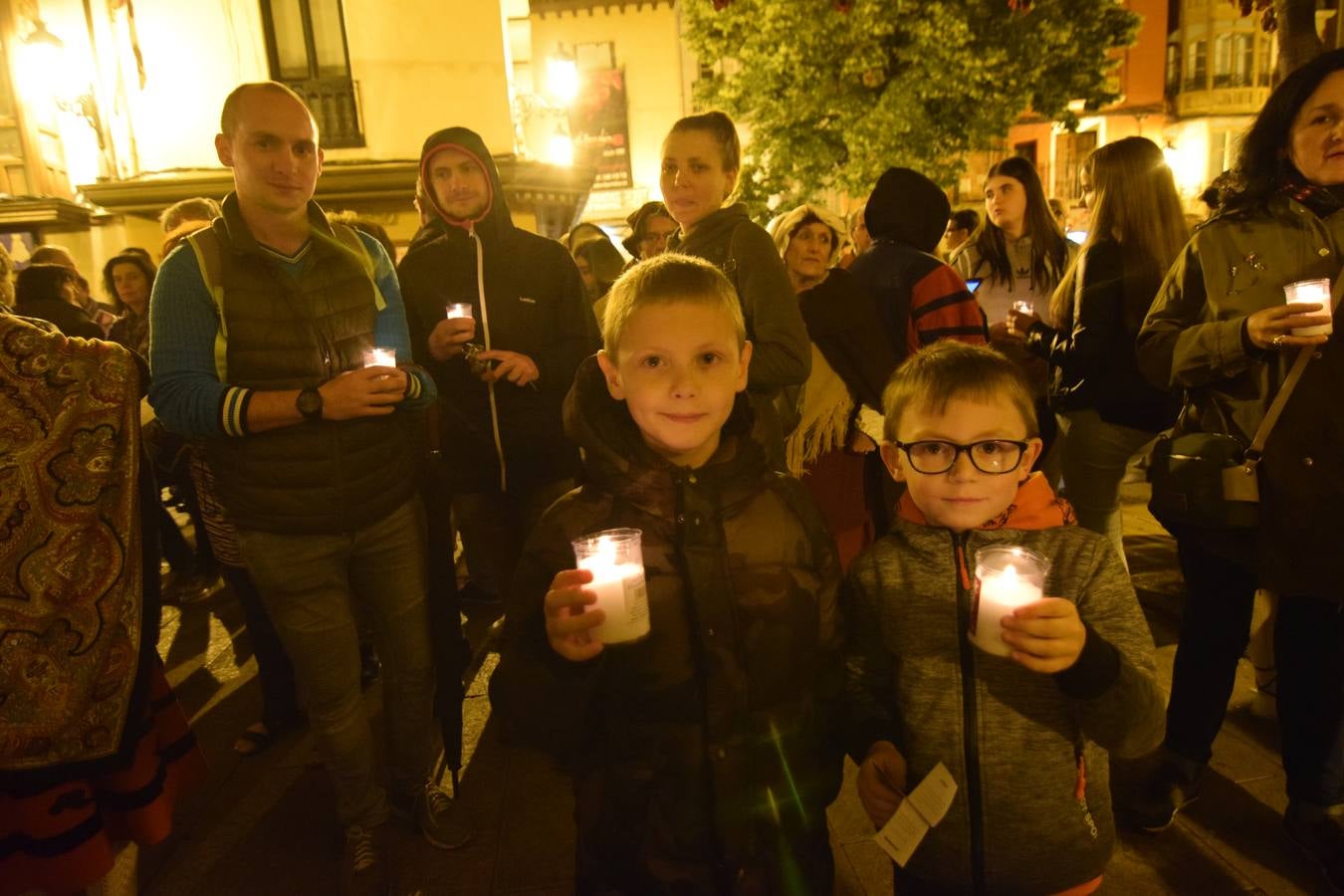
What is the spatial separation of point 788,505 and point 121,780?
82.2 inches

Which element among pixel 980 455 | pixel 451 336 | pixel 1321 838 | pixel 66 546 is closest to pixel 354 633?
pixel 66 546

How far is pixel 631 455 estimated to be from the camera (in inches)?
67.1

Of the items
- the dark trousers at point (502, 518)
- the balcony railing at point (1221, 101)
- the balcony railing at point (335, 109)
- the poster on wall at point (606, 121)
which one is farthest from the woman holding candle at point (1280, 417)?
the balcony railing at point (1221, 101)

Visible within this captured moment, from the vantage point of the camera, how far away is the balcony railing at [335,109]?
10.4 meters

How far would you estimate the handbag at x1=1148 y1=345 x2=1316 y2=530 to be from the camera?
2424 millimetres

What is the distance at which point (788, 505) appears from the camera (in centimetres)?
180

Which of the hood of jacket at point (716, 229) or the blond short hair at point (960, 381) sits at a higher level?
the hood of jacket at point (716, 229)

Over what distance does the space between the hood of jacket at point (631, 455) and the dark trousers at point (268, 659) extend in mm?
2766

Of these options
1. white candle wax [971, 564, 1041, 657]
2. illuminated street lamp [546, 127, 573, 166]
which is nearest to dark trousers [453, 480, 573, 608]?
white candle wax [971, 564, 1041, 657]

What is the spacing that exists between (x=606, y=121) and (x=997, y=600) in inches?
1159

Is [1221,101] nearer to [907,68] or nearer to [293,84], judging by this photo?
[907,68]

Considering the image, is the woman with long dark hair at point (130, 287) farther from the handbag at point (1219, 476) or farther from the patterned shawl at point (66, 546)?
the handbag at point (1219, 476)

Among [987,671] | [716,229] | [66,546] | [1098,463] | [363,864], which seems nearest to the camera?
[987,671]

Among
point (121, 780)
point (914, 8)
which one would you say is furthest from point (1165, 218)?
point (914, 8)
